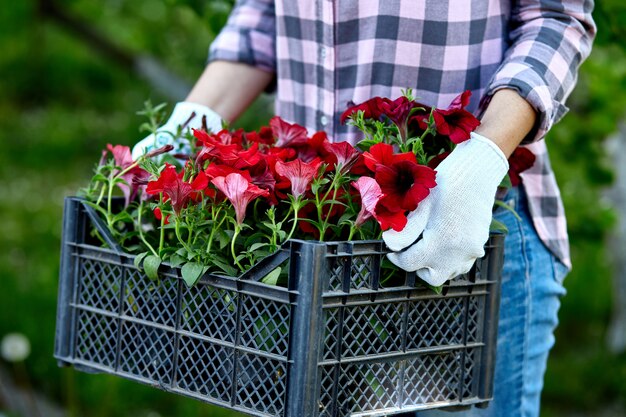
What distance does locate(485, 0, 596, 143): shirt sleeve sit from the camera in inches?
58.4

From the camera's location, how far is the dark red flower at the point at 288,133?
1580 mm

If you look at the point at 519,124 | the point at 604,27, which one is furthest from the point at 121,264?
the point at 604,27

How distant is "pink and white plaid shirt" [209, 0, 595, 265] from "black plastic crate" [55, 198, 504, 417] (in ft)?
1.02

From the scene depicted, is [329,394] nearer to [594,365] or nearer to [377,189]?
[377,189]

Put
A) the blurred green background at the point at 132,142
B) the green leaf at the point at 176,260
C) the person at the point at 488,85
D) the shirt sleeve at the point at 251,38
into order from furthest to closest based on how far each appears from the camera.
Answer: the blurred green background at the point at 132,142 < the shirt sleeve at the point at 251,38 < the person at the point at 488,85 < the green leaf at the point at 176,260

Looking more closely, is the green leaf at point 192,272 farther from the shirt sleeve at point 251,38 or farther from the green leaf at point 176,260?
the shirt sleeve at point 251,38

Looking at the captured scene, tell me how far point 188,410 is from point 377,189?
241cm

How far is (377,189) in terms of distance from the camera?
1.31 meters

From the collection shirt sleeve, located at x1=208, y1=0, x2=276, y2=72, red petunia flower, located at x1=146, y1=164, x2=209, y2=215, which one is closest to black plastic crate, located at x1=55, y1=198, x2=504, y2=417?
red petunia flower, located at x1=146, y1=164, x2=209, y2=215

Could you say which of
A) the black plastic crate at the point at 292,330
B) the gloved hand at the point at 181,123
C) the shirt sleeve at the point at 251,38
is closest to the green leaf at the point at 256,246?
the black plastic crate at the point at 292,330

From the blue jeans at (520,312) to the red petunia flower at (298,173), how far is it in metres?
0.49

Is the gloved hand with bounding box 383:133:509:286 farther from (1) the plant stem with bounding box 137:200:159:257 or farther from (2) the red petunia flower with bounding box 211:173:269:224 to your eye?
(1) the plant stem with bounding box 137:200:159:257

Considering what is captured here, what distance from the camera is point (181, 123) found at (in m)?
1.83

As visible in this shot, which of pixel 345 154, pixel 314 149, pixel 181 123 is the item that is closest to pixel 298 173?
pixel 345 154
